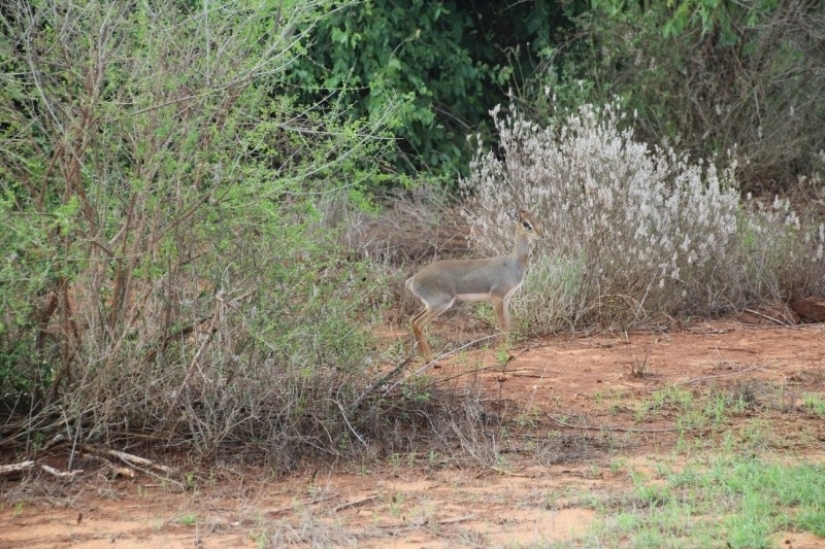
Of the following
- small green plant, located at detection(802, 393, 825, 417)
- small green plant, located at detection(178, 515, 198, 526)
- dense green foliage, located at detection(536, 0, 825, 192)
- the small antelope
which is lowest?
small green plant, located at detection(802, 393, 825, 417)

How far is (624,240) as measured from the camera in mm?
10297

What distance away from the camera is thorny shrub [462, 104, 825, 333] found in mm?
10109

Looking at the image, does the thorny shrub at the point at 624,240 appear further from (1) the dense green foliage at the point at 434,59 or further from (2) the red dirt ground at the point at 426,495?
(1) the dense green foliage at the point at 434,59

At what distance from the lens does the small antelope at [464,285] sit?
926cm

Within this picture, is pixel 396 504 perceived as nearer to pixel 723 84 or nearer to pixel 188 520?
pixel 188 520

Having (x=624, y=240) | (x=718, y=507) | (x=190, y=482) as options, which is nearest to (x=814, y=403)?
(x=718, y=507)

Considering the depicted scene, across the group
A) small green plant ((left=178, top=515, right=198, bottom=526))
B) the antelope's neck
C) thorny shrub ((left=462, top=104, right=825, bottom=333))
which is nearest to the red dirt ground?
small green plant ((left=178, top=515, right=198, bottom=526))

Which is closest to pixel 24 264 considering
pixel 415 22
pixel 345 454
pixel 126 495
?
pixel 126 495

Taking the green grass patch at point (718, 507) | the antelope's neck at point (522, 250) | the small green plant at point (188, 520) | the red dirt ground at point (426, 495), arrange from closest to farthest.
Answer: the green grass patch at point (718, 507)
the red dirt ground at point (426, 495)
the small green plant at point (188, 520)
the antelope's neck at point (522, 250)

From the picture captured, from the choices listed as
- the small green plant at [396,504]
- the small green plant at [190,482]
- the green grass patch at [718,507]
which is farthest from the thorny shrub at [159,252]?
the green grass patch at [718,507]

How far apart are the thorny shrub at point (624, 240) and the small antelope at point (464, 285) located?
1.73ft

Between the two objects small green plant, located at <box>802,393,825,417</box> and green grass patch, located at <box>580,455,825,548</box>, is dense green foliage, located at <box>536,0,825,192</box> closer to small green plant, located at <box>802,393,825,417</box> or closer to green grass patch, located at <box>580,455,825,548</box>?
small green plant, located at <box>802,393,825,417</box>

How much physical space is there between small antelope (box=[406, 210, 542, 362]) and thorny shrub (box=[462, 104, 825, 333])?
53 cm

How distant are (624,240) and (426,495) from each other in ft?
15.8
